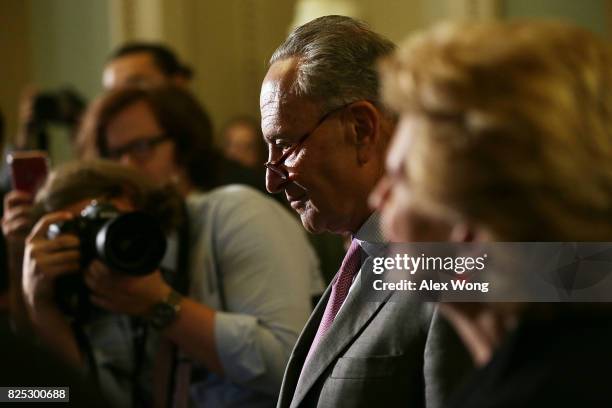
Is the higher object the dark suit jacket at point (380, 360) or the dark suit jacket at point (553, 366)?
the dark suit jacket at point (553, 366)

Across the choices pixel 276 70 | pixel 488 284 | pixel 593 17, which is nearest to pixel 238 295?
pixel 276 70

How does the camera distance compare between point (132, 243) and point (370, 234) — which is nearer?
point (370, 234)

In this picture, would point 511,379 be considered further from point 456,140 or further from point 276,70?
point 276,70

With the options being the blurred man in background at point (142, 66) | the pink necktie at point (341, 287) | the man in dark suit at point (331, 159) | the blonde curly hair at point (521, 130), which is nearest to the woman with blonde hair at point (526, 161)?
the blonde curly hair at point (521, 130)

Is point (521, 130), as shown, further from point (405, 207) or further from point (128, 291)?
point (128, 291)

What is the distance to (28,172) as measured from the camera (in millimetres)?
2248

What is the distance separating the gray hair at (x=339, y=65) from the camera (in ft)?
4.62

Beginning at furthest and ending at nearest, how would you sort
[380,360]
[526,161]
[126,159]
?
1. [126,159]
2. [380,360]
3. [526,161]

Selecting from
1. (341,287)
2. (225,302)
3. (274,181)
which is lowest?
(225,302)

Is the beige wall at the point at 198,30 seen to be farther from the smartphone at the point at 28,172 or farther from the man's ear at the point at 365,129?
the man's ear at the point at 365,129

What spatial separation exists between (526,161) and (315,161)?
701 millimetres

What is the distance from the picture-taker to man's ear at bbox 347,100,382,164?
140 cm

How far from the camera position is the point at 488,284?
2.78 feet

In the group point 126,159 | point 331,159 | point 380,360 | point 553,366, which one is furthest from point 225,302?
point 553,366
